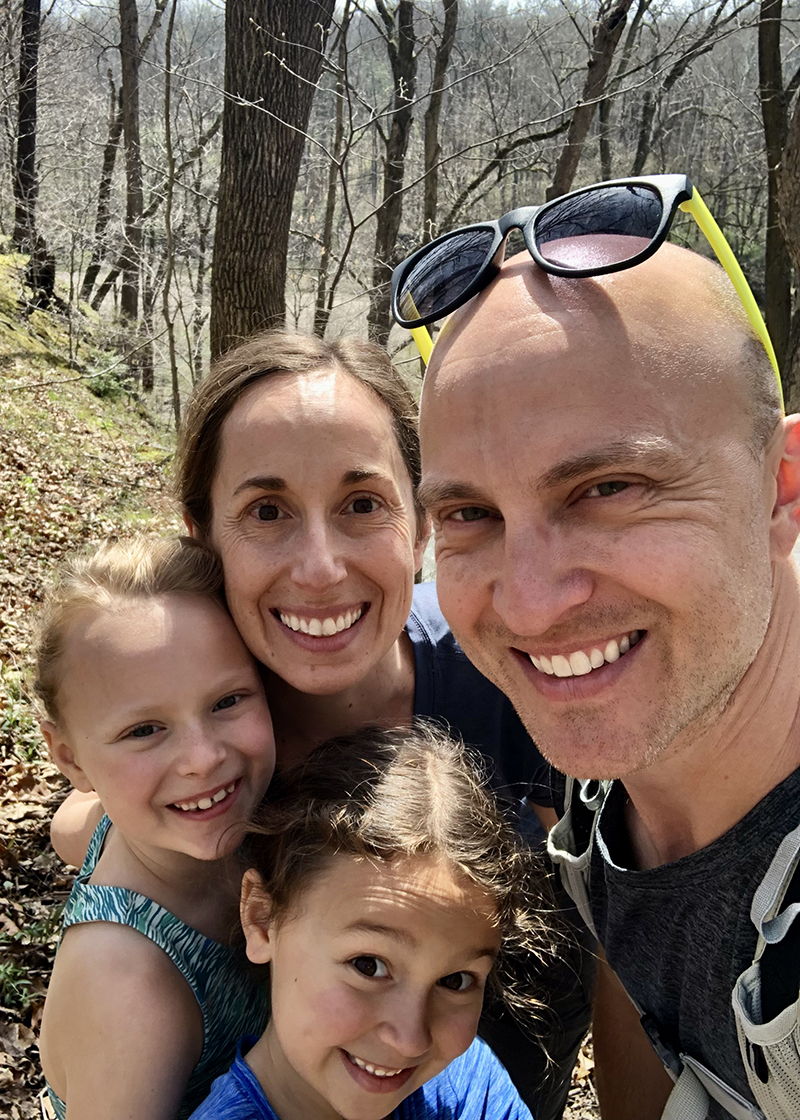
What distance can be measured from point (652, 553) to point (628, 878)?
816 mm

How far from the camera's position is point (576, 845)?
87.7 inches

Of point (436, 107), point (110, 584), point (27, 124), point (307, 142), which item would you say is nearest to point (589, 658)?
point (110, 584)

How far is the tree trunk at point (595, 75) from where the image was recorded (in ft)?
28.1

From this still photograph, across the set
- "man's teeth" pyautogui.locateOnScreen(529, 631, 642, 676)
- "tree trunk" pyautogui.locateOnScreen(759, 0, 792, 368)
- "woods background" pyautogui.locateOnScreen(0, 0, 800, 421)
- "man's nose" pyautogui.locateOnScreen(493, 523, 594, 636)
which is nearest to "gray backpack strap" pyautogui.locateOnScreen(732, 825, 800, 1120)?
"man's teeth" pyautogui.locateOnScreen(529, 631, 642, 676)

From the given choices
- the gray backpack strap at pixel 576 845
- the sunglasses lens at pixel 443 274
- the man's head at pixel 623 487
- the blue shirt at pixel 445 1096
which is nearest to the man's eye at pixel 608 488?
the man's head at pixel 623 487

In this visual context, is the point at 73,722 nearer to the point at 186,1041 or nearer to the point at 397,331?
the point at 186,1041

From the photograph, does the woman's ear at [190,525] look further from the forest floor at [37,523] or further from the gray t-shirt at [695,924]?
the gray t-shirt at [695,924]

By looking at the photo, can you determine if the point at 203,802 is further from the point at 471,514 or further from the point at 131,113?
the point at 131,113

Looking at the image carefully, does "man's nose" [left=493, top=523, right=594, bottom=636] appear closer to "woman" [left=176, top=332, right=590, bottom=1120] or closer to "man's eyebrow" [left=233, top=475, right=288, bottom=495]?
"woman" [left=176, top=332, right=590, bottom=1120]

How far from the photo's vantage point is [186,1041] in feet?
6.74

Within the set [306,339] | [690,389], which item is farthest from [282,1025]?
[306,339]

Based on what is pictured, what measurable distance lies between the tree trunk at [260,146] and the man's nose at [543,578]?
552 cm

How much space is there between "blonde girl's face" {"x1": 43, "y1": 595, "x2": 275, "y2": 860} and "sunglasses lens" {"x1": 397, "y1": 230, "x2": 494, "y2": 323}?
983 millimetres

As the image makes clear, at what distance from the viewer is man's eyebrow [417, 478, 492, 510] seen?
1.67m
